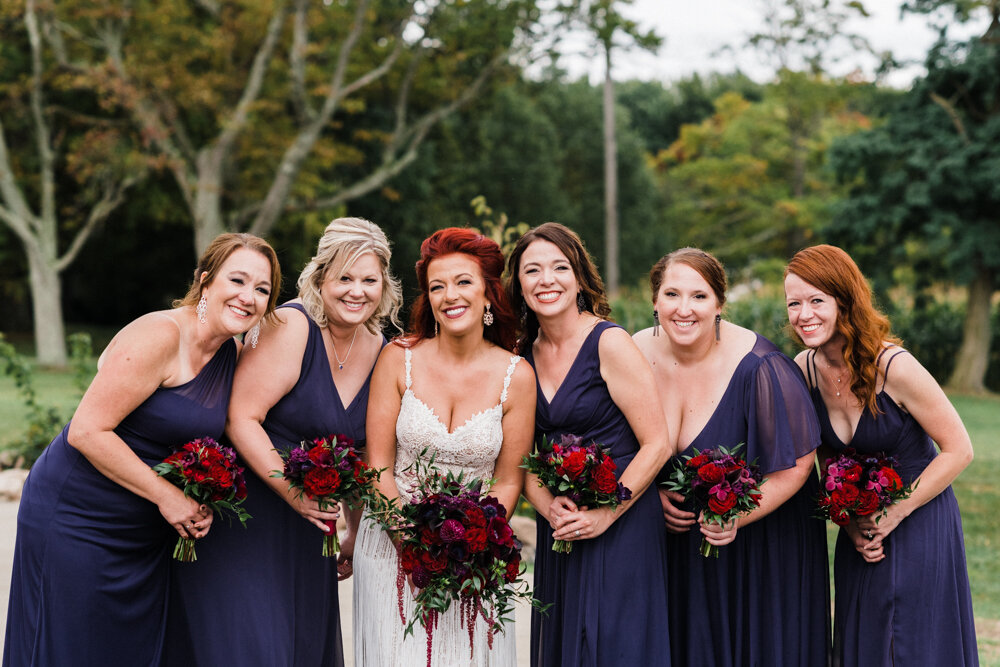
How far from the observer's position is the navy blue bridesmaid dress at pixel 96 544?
4.04 m

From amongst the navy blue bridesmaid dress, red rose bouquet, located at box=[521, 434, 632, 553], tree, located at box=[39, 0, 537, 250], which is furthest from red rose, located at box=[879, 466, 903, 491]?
tree, located at box=[39, 0, 537, 250]

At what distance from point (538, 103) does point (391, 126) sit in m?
15.6

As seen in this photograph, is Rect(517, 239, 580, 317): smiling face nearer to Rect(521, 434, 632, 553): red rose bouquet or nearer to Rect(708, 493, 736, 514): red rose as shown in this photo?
Rect(521, 434, 632, 553): red rose bouquet

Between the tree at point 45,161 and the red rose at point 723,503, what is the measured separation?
70.8ft

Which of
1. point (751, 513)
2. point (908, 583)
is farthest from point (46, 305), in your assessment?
point (908, 583)

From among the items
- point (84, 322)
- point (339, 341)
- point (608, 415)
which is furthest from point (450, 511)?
point (84, 322)

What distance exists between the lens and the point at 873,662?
4.16m

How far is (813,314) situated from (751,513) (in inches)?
36.0

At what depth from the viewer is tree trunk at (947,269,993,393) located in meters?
25.9

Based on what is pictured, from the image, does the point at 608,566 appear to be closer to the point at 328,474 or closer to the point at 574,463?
the point at 574,463

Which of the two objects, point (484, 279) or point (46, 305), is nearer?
point (484, 279)

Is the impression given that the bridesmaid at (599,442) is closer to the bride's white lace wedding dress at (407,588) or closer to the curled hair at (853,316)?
the bride's white lace wedding dress at (407,588)

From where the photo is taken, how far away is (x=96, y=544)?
4.07 m

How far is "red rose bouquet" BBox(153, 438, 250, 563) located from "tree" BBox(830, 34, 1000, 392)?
23836 millimetres
